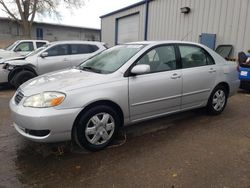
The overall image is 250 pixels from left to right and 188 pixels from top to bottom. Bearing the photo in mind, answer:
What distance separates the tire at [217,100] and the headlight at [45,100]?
2.93 m

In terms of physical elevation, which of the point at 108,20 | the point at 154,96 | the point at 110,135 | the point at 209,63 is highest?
the point at 108,20

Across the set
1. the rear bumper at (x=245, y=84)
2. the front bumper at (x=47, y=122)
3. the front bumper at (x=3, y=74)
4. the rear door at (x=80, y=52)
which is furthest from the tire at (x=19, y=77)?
the rear bumper at (x=245, y=84)

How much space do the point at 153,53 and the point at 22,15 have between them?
791 inches

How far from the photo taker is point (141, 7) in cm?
1425

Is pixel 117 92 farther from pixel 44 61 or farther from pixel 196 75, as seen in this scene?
pixel 44 61

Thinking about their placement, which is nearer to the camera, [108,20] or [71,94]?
[71,94]

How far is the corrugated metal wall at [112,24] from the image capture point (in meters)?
14.4

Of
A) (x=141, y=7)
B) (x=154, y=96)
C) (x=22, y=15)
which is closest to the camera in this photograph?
(x=154, y=96)

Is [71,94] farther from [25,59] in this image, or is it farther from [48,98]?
[25,59]

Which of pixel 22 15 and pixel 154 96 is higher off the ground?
pixel 22 15

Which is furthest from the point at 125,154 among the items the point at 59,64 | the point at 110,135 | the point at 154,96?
the point at 59,64

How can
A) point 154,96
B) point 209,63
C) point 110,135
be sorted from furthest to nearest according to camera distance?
point 209,63 < point 154,96 < point 110,135

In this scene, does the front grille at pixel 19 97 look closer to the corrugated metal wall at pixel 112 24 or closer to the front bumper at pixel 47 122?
the front bumper at pixel 47 122

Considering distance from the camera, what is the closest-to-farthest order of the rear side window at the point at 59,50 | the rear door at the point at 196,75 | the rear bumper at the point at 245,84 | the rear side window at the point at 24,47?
the rear door at the point at 196,75 < the rear bumper at the point at 245,84 < the rear side window at the point at 59,50 < the rear side window at the point at 24,47
